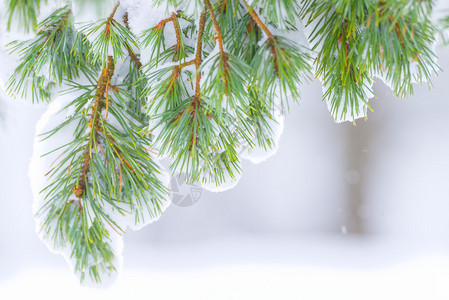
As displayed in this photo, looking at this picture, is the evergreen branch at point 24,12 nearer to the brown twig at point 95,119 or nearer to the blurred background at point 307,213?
the brown twig at point 95,119

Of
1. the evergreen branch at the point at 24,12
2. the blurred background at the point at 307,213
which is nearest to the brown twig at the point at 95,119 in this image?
the evergreen branch at the point at 24,12

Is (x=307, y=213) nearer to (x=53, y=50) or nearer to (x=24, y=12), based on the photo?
(x=53, y=50)

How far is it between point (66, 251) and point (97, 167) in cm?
18

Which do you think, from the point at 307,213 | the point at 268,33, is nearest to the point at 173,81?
the point at 268,33

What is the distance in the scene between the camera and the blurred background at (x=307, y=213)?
2678 mm

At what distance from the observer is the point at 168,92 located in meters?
0.48

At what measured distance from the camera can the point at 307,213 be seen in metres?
2.95

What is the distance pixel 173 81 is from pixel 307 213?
2611mm

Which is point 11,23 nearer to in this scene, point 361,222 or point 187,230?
point 187,230

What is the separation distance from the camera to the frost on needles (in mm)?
410

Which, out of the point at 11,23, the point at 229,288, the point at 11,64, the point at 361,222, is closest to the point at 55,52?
the point at 11,64

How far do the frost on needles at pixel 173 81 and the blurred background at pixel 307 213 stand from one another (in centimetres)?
210

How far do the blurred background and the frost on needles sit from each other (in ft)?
6.87

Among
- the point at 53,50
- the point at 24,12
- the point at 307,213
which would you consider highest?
the point at 307,213
